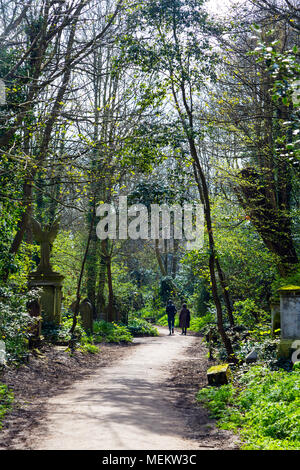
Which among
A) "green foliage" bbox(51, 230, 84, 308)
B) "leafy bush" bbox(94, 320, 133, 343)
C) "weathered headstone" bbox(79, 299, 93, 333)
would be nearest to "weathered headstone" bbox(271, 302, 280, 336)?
"weathered headstone" bbox(79, 299, 93, 333)

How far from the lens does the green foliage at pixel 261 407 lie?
558cm

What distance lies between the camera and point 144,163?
37.0 ft

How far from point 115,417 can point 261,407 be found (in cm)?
209

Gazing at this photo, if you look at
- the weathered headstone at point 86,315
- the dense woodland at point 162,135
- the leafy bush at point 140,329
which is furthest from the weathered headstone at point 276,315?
the leafy bush at point 140,329

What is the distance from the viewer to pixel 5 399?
770 cm

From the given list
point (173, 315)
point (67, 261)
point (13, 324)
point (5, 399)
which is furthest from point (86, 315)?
point (5, 399)

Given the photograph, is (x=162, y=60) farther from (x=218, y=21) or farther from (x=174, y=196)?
(x=174, y=196)

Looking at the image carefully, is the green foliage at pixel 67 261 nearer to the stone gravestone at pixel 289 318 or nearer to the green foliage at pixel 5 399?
the stone gravestone at pixel 289 318

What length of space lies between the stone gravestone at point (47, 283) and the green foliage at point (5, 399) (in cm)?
616

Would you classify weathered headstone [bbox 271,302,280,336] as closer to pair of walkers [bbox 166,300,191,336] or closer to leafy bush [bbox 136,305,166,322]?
pair of walkers [bbox 166,300,191,336]

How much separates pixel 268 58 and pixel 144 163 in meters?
5.72

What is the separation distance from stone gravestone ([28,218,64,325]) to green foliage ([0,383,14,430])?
20.2 ft

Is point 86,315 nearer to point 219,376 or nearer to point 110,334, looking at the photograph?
point 110,334
